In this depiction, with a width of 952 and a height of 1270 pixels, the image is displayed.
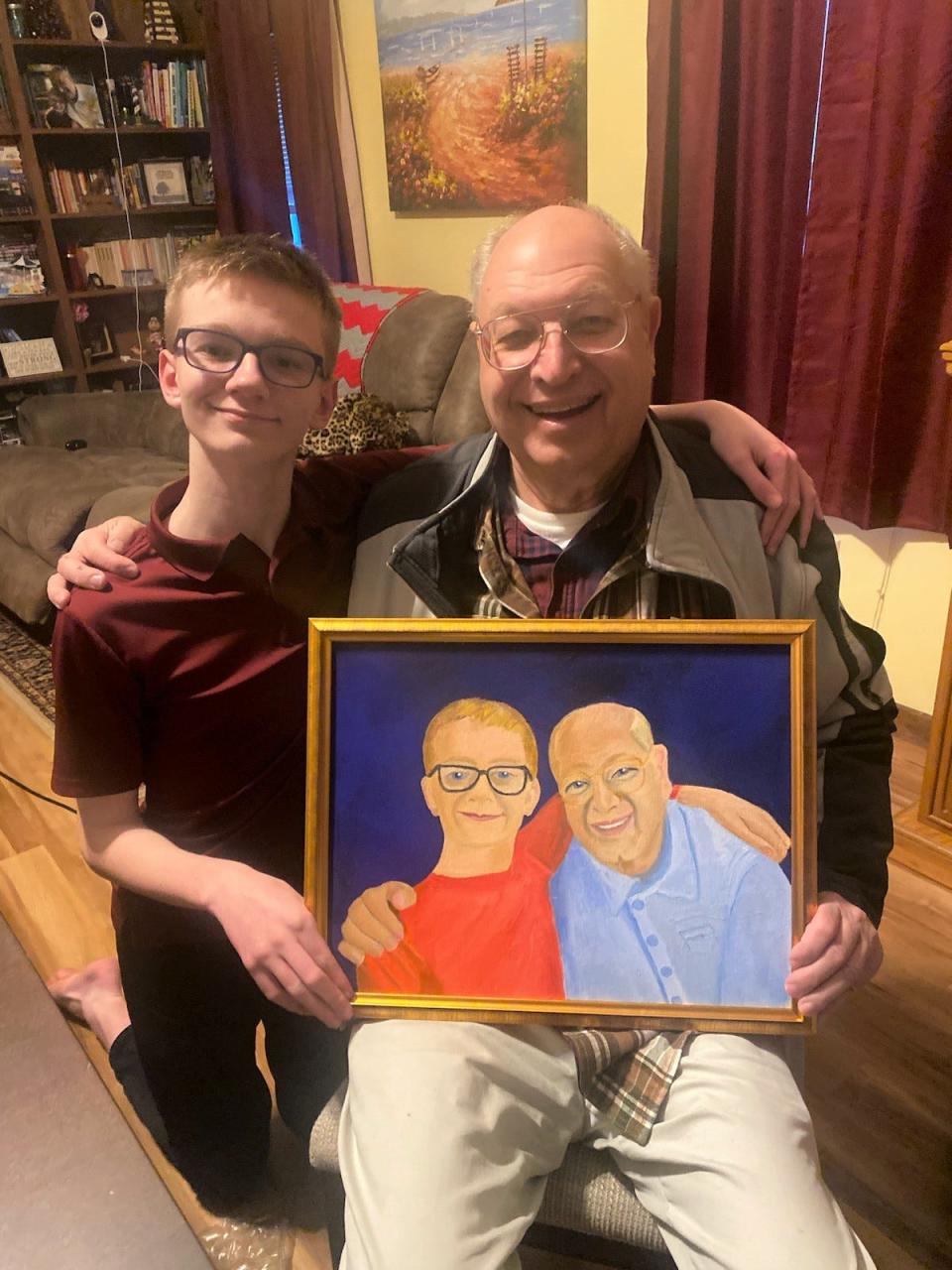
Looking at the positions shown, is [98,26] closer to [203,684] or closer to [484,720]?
[203,684]

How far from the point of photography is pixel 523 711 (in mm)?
844

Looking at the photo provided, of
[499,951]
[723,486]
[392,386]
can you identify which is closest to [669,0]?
[392,386]

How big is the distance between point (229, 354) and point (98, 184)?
4022 millimetres

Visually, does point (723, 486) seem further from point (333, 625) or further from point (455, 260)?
point (455, 260)

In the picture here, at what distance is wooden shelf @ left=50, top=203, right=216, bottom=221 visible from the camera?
4.09 m

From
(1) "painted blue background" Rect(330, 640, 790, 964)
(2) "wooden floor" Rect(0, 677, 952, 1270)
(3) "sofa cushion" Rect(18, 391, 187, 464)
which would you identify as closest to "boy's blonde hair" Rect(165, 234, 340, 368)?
(1) "painted blue background" Rect(330, 640, 790, 964)

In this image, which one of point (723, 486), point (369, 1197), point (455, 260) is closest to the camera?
point (369, 1197)

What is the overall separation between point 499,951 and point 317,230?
3.82 m

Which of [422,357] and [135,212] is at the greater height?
[135,212]

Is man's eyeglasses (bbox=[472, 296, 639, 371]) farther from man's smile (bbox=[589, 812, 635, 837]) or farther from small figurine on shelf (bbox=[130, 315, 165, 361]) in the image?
small figurine on shelf (bbox=[130, 315, 165, 361])

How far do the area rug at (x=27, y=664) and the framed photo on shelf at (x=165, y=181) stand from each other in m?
2.30

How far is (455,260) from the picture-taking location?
11.3 feet

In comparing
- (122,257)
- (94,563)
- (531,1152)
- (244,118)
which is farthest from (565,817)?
(122,257)

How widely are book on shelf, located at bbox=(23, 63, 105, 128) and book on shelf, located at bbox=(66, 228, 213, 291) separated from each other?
1.67ft
